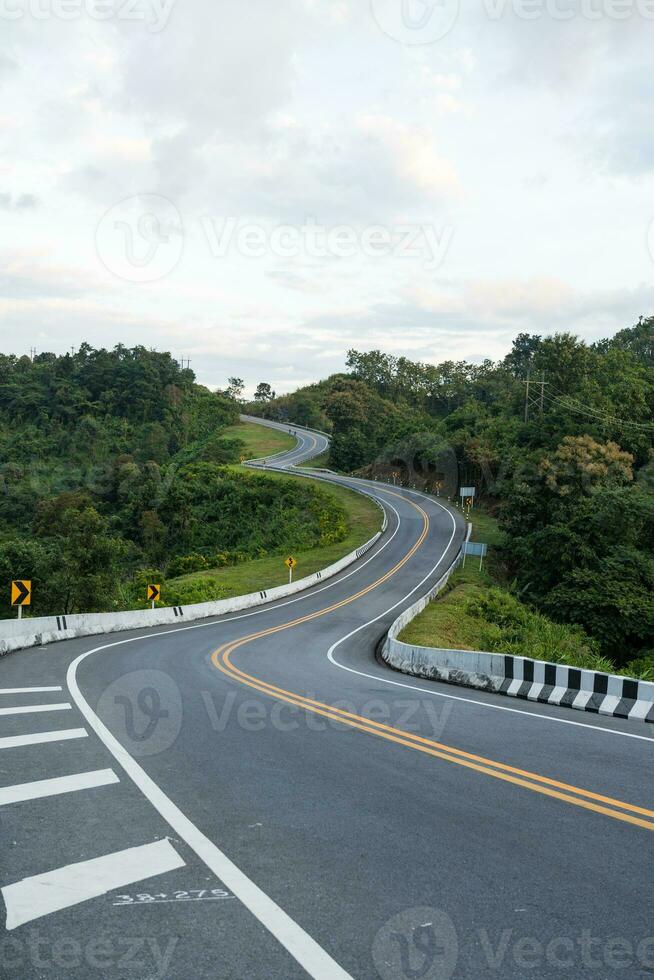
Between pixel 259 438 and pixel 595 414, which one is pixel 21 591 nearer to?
pixel 595 414

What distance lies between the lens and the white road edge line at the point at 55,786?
22.4ft

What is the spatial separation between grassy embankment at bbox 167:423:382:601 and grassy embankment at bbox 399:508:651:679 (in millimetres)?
11929

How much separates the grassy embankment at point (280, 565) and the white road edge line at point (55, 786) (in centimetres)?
3697

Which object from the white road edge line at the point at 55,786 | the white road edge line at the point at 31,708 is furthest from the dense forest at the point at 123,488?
the white road edge line at the point at 55,786

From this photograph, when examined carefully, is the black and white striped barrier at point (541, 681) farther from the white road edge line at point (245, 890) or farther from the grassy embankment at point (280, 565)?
the grassy embankment at point (280, 565)

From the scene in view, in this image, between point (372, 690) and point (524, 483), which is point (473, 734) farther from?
point (524, 483)

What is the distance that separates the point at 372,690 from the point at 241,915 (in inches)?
411

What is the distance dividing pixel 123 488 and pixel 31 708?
71.7 metres

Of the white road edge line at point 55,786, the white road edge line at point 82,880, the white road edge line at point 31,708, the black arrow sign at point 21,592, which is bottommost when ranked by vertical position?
the black arrow sign at point 21,592

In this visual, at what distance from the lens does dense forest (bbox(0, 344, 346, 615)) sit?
44.5 meters

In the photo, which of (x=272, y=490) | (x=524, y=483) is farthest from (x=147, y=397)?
(x=524, y=483)

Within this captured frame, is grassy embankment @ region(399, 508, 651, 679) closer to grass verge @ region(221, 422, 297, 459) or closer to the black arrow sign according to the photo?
the black arrow sign

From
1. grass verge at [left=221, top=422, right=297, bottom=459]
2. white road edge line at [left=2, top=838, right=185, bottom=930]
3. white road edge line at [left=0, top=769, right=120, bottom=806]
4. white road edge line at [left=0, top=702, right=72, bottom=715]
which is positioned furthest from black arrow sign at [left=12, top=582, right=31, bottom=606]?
grass verge at [left=221, top=422, right=297, bottom=459]

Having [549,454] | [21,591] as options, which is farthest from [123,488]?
[21,591]
